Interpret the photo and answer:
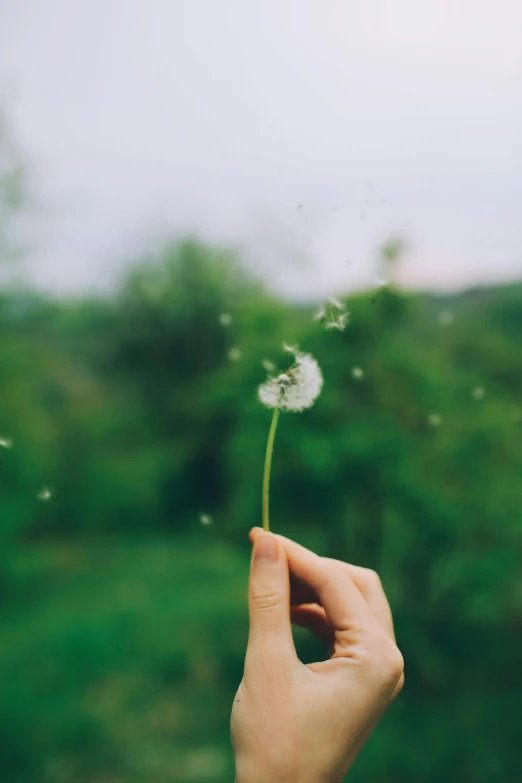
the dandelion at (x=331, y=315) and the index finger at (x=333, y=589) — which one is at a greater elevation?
the dandelion at (x=331, y=315)

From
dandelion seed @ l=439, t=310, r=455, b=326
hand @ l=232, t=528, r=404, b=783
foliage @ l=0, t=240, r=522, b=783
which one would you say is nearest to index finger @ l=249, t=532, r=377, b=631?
hand @ l=232, t=528, r=404, b=783

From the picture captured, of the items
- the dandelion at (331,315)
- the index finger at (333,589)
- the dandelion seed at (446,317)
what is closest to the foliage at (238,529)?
the dandelion seed at (446,317)

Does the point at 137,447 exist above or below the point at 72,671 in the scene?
above

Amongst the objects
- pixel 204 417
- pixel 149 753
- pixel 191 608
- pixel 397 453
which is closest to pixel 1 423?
pixel 204 417

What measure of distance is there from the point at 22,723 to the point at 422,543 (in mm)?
1625

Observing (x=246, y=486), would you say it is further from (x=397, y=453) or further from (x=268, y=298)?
(x=268, y=298)

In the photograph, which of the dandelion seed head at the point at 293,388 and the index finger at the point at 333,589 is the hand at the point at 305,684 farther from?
the dandelion seed head at the point at 293,388

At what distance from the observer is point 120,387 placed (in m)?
4.15

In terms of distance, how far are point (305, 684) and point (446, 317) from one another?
7.06ft

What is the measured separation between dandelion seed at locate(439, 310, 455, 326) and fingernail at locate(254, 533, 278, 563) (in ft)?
6.77

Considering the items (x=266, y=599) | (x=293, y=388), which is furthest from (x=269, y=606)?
(x=293, y=388)

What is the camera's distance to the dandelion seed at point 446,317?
2553 mm

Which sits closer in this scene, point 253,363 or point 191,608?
point 253,363

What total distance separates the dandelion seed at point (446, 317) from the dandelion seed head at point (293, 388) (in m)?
1.95
